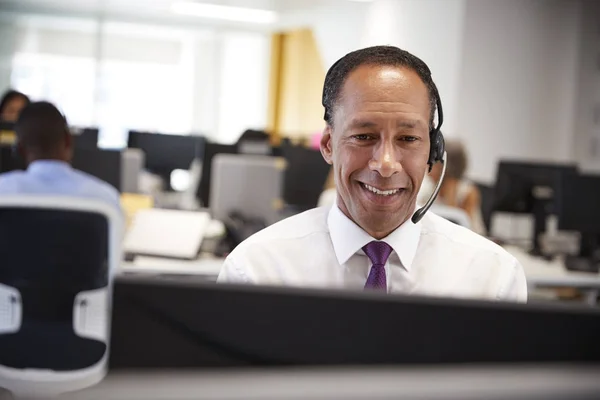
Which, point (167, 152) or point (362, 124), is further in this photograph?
point (167, 152)

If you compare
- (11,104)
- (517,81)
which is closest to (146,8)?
(517,81)

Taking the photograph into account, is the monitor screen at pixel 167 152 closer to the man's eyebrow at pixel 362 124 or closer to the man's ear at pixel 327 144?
the man's ear at pixel 327 144

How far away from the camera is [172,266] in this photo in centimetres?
306

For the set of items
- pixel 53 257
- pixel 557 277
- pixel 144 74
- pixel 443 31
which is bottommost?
pixel 557 277

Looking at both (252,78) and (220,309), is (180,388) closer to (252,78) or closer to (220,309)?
(220,309)

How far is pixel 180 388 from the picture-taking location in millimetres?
411

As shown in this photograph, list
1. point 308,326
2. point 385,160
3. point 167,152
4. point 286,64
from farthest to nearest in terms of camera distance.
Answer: point 286,64 → point 167,152 → point 385,160 → point 308,326

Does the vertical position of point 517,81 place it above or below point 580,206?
above

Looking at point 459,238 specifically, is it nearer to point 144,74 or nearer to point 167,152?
point 167,152

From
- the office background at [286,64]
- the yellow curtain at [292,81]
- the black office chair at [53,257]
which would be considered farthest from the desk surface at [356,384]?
the yellow curtain at [292,81]

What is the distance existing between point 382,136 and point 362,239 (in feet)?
0.68

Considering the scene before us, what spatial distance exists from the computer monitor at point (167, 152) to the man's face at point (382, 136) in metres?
4.19

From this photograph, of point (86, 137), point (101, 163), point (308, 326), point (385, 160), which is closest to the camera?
point (308, 326)

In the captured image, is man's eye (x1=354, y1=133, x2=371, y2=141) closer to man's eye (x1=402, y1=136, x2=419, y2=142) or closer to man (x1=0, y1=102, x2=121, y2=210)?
man's eye (x1=402, y1=136, x2=419, y2=142)
